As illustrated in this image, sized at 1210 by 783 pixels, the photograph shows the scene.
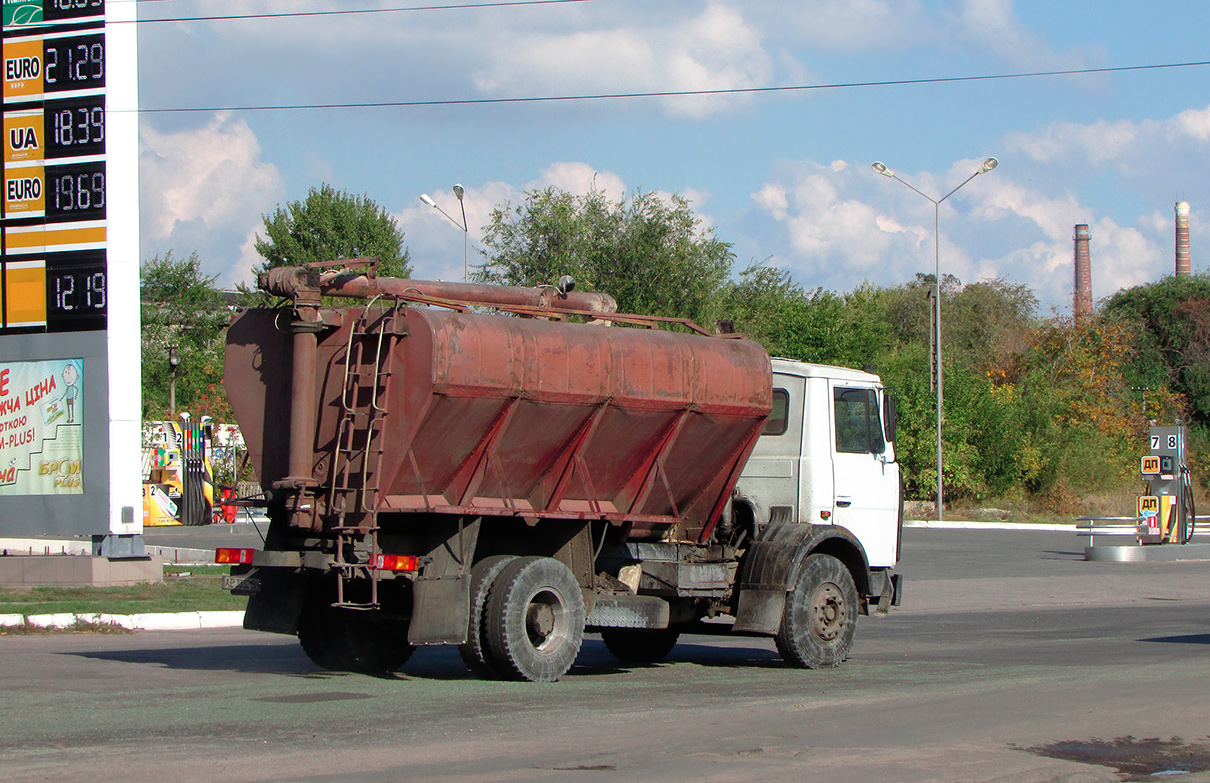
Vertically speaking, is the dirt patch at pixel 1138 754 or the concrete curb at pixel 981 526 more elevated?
the dirt patch at pixel 1138 754

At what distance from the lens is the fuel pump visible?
105 ft

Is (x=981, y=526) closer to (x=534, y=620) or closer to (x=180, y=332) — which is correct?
(x=534, y=620)

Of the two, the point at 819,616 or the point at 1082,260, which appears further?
the point at 1082,260

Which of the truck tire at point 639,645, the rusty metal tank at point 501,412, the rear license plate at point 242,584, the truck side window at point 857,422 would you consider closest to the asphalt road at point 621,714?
the truck tire at point 639,645

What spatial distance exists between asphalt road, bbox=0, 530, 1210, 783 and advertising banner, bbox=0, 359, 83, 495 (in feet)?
18.0

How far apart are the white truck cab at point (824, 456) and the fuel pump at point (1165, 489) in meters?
21.1

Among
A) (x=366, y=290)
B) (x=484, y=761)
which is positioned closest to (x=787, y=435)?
(x=366, y=290)

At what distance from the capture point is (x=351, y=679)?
11.2m

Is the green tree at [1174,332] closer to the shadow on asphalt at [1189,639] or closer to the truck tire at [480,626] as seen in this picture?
the shadow on asphalt at [1189,639]

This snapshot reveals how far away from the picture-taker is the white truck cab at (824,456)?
12.8 metres

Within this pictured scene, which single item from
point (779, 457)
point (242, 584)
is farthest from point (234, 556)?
point (779, 457)

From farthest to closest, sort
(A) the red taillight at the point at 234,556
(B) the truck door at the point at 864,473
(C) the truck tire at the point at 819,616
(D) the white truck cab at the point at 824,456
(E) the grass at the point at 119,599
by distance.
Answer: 1. (E) the grass at the point at 119,599
2. (B) the truck door at the point at 864,473
3. (D) the white truck cab at the point at 824,456
4. (C) the truck tire at the point at 819,616
5. (A) the red taillight at the point at 234,556

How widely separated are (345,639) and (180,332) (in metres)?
58.5

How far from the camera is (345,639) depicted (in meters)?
11.8
